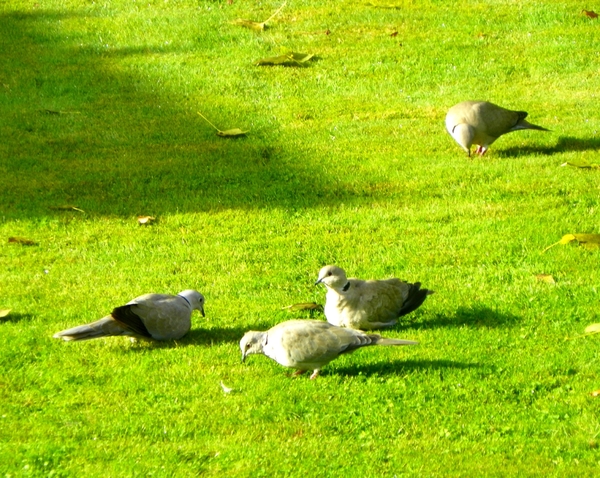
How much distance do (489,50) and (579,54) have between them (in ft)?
4.06

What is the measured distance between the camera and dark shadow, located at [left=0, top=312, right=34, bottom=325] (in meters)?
7.18

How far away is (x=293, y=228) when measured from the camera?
29.4 ft

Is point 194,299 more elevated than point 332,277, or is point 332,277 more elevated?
point 332,277

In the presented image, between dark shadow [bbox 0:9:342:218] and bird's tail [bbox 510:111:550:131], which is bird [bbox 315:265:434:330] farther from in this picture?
bird's tail [bbox 510:111:550:131]

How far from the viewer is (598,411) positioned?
5.66m

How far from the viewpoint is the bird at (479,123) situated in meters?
10.3

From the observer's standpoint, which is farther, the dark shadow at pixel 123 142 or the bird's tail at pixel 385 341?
the dark shadow at pixel 123 142

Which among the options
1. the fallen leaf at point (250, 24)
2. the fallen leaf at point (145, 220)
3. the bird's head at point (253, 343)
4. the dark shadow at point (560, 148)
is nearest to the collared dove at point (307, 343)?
the bird's head at point (253, 343)

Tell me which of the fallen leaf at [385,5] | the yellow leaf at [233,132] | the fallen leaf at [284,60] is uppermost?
the fallen leaf at [385,5]

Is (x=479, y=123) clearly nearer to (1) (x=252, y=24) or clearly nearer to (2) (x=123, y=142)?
(2) (x=123, y=142)

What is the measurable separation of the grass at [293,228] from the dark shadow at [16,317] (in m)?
0.02

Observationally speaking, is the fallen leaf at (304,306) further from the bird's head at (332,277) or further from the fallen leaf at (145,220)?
the fallen leaf at (145,220)

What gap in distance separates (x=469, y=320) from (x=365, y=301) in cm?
83

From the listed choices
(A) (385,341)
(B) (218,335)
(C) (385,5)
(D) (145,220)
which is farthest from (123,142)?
(A) (385,341)
